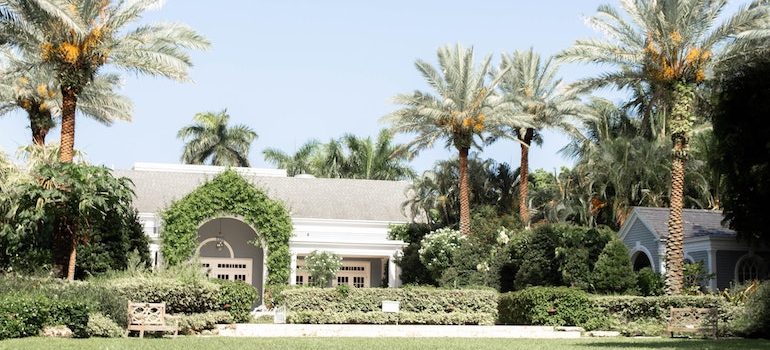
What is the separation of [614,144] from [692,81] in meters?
12.6

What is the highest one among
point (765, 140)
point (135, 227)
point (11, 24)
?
point (11, 24)

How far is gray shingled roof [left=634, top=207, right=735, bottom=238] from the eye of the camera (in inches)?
1437

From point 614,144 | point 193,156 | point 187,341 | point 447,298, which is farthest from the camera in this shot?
→ point 193,156

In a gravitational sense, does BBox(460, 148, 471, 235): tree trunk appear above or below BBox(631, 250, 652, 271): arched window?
above

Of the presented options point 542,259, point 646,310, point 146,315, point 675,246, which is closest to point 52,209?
point 146,315

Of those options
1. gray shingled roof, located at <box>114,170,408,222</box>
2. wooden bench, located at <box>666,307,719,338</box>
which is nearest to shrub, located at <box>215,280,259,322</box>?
wooden bench, located at <box>666,307,719,338</box>

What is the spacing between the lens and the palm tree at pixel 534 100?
4350 centimetres

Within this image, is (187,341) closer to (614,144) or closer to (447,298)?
(447,298)

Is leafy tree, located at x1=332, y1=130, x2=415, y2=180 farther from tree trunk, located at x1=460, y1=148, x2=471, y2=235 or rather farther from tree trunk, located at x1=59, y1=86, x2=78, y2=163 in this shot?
tree trunk, located at x1=59, y1=86, x2=78, y2=163

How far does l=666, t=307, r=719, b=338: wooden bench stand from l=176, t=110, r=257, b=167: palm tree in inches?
1516

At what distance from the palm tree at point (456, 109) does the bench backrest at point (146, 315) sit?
18.5m

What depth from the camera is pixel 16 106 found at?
3794 cm

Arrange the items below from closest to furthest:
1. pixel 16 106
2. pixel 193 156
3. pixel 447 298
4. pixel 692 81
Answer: pixel 692 81
pixel 447 298
pixel 16 106
pixel 193 156

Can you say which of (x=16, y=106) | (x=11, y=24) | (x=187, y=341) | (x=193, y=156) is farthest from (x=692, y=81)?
(x=193, y=156)
